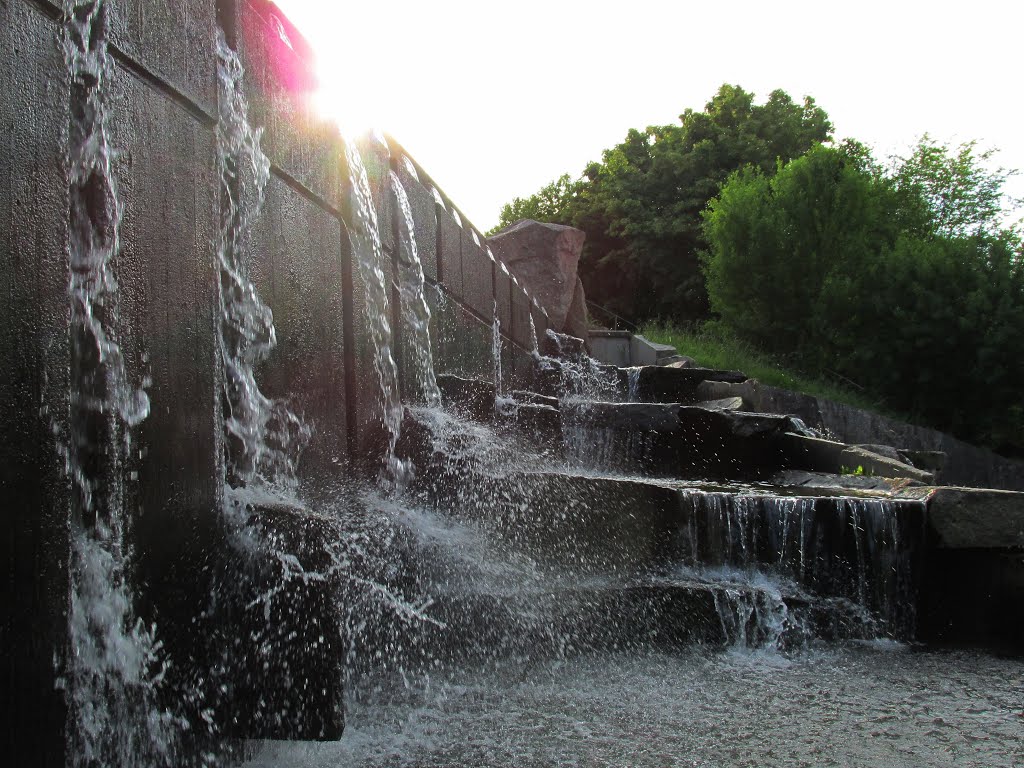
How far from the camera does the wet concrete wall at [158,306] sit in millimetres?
1859

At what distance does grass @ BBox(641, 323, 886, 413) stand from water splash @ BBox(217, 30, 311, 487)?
12363 millimetres

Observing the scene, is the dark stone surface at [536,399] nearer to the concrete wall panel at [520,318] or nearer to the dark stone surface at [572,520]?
the concrete wall panel at [520,318]

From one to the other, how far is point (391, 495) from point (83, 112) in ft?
8.22

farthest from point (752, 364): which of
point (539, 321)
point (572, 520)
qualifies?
point (572, 520)

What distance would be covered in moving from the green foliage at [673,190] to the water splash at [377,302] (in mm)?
22568

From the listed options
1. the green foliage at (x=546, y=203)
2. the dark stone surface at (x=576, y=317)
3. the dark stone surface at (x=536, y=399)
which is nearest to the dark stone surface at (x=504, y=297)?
the dark stone surface at (x=536, y=399)

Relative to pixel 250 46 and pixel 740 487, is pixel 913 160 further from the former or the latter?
pixel 250 46

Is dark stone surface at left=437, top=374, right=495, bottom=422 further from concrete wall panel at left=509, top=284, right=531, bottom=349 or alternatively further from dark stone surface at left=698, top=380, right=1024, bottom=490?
dark stone surface at left=698, top=380, right=1024, bottom=490

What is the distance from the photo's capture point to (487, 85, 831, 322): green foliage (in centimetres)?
2767

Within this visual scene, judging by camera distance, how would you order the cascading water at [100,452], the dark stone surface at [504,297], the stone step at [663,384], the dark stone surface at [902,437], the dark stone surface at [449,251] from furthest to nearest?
the dark stone surface at [902,437] < the stone step at [663,384] < the dark stone surface at [504,297] < the dark stone surface at [449,251] < the cascading water at [100,452]

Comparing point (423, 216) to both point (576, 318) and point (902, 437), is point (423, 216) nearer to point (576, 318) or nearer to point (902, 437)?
point (576, 318)

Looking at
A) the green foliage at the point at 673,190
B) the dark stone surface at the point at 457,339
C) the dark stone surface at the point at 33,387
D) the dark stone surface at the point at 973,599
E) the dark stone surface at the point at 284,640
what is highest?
the green foliage at the point at 673,190

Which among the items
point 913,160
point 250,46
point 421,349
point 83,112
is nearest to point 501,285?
point 421,349

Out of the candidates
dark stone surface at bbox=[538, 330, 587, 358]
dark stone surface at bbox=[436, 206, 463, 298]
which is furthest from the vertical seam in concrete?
dark stone surface at bbox=[538, 330, 587, 358]
